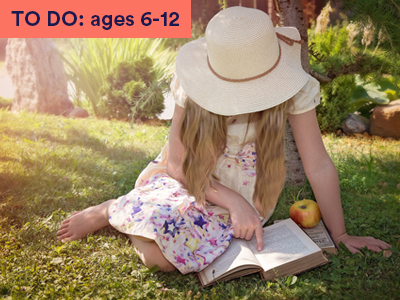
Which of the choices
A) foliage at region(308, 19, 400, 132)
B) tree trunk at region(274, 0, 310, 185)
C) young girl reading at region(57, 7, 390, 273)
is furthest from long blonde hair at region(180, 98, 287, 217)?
foliage at region(308, 19, 400, 132)

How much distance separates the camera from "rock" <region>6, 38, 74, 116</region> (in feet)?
19.7

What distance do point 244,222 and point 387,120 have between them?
331cm

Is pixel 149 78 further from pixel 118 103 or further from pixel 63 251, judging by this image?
pixel 63 251

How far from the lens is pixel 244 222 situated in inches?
78.0

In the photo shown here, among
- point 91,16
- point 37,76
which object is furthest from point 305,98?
point 91,16

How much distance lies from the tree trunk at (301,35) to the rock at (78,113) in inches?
155

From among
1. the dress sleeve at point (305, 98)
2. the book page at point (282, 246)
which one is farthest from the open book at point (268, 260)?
the dress sleeve at point (305, 98)

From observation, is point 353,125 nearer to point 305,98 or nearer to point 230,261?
point 305,98

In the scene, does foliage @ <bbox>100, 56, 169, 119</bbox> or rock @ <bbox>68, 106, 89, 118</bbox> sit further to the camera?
rock @ <bbox>68, 106, 89, 118</bbox>

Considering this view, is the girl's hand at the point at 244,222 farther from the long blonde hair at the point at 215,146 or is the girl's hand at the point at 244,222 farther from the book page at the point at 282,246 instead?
the long blonde hair at the point at 215,146

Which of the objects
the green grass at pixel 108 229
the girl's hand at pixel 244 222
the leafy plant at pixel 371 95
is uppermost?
the leafy plant at pixel 371 95

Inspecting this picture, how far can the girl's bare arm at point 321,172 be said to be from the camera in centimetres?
200

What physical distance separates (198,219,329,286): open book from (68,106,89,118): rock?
453 cm

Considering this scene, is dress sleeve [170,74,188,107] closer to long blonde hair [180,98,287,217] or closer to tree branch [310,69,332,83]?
long blonde hair [180,98,287,217]
